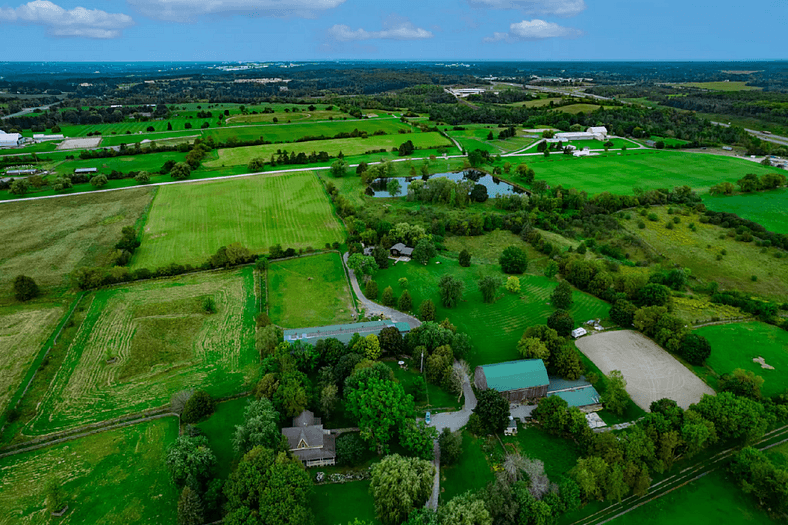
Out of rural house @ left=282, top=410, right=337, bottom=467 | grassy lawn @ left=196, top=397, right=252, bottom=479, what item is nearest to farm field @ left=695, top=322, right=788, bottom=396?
rural house @ left=282, top=410, right=337, bottom=467

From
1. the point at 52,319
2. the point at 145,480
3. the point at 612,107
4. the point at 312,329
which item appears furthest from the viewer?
the point at 612,107

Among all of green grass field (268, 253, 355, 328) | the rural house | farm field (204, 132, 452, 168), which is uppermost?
farm field (204, 132, 452, 168)

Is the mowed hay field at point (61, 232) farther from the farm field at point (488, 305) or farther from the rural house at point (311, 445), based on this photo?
the farm field at point (488, 305)

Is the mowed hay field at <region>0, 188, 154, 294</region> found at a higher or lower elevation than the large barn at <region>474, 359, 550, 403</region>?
higher

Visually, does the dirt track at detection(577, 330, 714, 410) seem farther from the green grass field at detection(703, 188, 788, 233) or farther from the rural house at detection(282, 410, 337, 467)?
the green grass field at detection(703, 188, 788, 233)

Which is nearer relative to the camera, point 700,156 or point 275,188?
point 275,188

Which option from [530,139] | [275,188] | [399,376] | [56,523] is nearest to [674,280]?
[399,376]

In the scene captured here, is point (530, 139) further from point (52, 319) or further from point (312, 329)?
point (52, 319)
